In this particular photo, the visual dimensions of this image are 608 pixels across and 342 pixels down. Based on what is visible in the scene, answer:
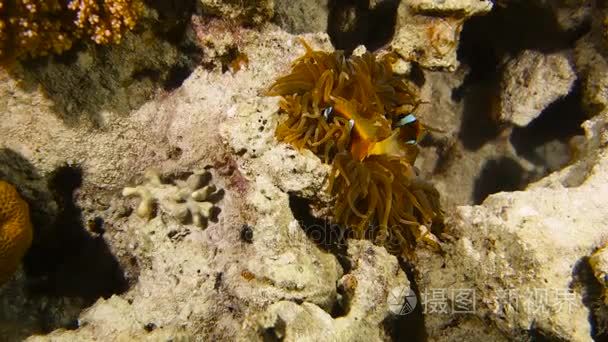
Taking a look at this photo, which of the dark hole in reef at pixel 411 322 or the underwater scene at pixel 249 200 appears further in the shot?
the dark hole in reef at pixel 411 322

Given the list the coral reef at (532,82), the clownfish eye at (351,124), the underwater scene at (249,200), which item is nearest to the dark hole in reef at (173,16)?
the underwater scene at (249,200)

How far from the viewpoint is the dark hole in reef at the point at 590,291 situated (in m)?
2.52

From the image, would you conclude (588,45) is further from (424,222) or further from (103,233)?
(103,233)

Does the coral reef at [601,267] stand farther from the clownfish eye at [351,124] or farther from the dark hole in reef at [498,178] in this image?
the dark hole in reef at [498,178]

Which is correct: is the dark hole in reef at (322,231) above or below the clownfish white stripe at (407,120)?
below

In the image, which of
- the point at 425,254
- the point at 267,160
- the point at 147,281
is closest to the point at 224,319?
the point at 147,281

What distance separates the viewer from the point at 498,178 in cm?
455

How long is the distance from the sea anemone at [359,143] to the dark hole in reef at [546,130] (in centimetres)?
221

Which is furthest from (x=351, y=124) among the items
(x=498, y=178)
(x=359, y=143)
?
(x=498, y=178)

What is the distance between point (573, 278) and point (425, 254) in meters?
0.84

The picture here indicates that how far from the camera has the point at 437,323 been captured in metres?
2.96

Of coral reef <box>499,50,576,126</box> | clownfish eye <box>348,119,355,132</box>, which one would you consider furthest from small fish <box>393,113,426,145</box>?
coral reef <box>499,50,576,126</box>

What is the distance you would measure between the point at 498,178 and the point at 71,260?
151 inches

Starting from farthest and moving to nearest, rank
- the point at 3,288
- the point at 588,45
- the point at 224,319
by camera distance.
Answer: the point at 588,45 < the point at 3,288 < the point at 224,319
